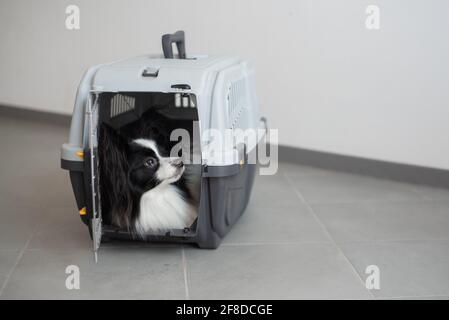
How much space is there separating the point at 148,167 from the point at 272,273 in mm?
514

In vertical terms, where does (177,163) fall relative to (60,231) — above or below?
above

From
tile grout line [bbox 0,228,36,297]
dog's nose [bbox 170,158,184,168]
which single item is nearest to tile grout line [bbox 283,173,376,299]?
dog's nose [bbox 170,158,184,168]

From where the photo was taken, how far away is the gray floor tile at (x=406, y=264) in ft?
5.74

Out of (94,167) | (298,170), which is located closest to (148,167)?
(94,167)

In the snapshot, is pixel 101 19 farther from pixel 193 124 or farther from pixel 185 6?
pixel 193 124

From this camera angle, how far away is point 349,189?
2717 millimetres

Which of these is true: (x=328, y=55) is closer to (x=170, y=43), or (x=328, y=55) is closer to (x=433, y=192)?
(x=433, y=192)

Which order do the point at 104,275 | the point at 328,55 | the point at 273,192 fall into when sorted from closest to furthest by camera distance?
the point at 104,275, the point at 273,192, the point at 328,55

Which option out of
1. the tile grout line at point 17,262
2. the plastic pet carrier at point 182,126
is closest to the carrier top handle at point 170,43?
the plastic pet carrier at point 182,126

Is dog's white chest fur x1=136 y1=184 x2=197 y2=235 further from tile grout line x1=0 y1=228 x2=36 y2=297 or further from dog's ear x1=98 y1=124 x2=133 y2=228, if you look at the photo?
tile grout line x1=0 y1=228 x2=36 y2=297

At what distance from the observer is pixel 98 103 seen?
191cm
